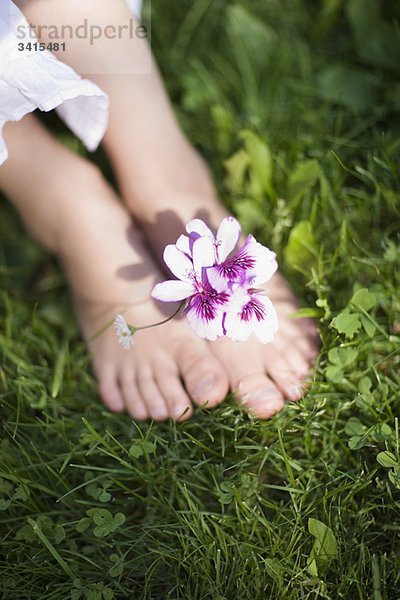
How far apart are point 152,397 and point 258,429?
9.0 inches

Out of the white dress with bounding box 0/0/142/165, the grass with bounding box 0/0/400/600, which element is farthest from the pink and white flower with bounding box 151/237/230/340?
the white dress with bounding box 0/0/142/165

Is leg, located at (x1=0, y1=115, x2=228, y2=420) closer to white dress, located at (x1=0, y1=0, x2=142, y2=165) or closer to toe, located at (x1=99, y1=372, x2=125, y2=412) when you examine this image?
toe, located at (x1=99, y1=372, x2=125, y2=412)

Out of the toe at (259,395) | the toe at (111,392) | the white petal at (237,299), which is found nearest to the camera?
the white petal at (237,299)

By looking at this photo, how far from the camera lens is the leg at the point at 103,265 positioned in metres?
1.24

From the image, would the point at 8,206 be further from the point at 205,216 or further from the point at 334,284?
the point at 334,284

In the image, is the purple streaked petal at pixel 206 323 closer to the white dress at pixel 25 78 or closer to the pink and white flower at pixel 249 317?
the pink and white flower at pixel 249 317

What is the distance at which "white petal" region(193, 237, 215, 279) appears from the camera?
95cm

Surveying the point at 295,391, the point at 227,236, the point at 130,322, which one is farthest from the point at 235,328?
the point at 130,322

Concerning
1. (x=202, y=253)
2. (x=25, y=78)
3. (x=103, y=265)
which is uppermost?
(x=25, y=78)

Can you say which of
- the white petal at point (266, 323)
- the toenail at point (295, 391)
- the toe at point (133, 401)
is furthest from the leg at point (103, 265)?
the white petal at point (266, 323)

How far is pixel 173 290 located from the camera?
982mm

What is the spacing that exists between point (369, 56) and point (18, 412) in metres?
1.06

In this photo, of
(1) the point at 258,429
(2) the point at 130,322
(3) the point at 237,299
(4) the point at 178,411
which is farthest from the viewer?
(2) the point at 130,322

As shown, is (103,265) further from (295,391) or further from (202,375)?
(295,391)
